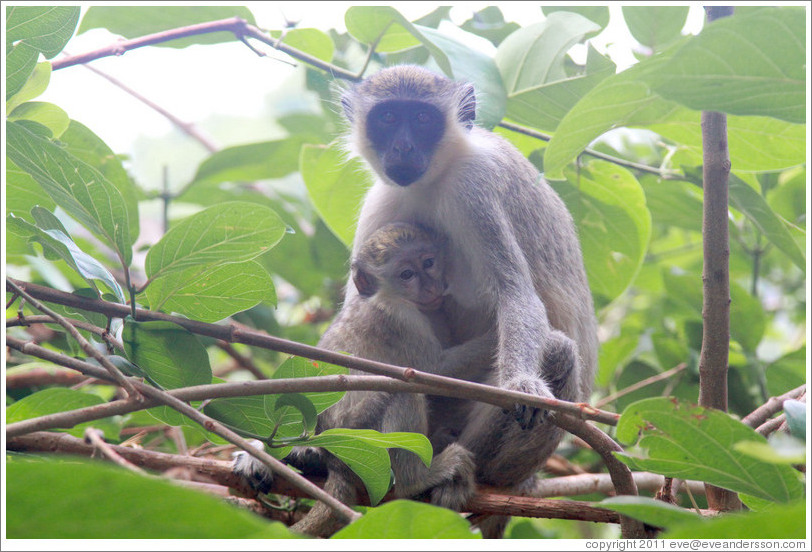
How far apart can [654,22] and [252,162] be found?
238 centimetres

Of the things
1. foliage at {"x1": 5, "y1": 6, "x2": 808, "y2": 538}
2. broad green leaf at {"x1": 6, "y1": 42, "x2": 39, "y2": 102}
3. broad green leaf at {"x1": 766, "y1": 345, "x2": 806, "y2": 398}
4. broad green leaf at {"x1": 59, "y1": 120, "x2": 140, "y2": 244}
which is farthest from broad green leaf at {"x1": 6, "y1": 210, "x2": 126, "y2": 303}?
broad green leaf at {"x1": 766, "y1": 345, "x2": 806, "y2": 398}

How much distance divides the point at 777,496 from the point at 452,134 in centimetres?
271

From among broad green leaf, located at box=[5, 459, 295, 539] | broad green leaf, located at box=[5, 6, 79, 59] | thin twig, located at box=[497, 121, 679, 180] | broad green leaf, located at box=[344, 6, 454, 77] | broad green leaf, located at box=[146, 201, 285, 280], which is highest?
broad green leaf, located at box=[344, 6, 454, 77]

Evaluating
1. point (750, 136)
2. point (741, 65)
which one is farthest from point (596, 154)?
point (741, 65)

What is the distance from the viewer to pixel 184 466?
2.73 meters

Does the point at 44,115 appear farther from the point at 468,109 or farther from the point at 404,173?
the point at 468,109

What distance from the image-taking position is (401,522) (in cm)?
159

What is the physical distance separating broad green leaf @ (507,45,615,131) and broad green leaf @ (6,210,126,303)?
1958 mm

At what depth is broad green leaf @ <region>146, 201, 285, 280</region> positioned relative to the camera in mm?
2314

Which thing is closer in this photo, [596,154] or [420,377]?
[420,377]

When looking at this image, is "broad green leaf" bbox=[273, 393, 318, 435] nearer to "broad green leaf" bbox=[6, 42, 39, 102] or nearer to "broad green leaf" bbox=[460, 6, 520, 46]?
"broad green leaf" bbox=[6, 42, 39, 102]

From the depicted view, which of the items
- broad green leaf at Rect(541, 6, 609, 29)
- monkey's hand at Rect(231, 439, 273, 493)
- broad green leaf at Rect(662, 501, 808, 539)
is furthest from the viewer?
broad green leaf at Rect(541, 6, 609, 29)

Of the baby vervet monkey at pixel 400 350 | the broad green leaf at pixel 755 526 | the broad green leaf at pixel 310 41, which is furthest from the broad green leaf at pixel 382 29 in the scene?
the broad green leaf at pixel 755 526

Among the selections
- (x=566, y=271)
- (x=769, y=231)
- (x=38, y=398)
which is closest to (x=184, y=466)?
(x=38, y=398)
